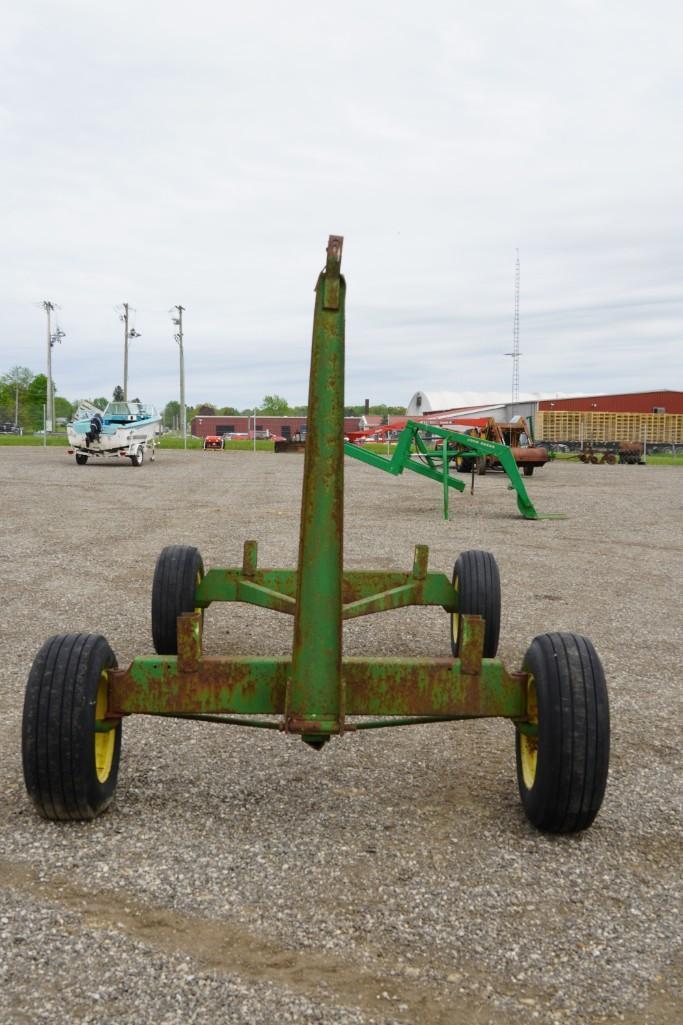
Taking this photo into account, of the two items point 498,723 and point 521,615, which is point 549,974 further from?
point 521,615

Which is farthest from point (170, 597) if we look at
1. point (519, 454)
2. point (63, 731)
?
point (519, 454)

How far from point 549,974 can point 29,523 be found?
11406mm

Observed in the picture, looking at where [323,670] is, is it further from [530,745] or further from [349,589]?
[349,589]

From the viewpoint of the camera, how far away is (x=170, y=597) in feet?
17.6

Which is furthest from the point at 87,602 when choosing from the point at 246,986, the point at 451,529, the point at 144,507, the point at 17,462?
the point at 17,462

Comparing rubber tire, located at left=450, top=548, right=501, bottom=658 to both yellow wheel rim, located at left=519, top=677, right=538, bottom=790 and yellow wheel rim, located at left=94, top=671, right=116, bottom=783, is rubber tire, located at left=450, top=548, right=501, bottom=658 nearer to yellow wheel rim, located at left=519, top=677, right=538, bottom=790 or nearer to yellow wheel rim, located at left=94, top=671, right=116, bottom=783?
yellow wheel rim, located at left=519, top=677, right=538, bottom=790

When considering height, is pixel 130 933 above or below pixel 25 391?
below

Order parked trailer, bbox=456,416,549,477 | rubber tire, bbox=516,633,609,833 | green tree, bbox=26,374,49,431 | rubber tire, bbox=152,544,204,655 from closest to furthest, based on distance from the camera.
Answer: rubber tire, bbox=516,633,609,833 < rubber tire, bbox=152,544,204,655 < parked trailer, bbox=456,416,549,477 < green tree, bbox=26,374,49,431

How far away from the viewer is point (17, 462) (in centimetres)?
2827

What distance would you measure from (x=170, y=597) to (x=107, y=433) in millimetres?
23374

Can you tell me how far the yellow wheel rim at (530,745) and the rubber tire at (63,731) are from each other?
159 cm

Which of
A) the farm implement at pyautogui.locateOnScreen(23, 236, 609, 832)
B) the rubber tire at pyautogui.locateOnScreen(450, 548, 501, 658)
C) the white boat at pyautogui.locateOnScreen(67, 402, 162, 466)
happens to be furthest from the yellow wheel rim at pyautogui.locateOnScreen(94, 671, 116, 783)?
the white boat at pyautogui.locateOnScreen(67, 402, 162, 466)

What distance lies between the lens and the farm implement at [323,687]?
3.02 meters

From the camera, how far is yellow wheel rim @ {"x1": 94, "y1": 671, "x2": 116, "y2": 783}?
3189 mm
